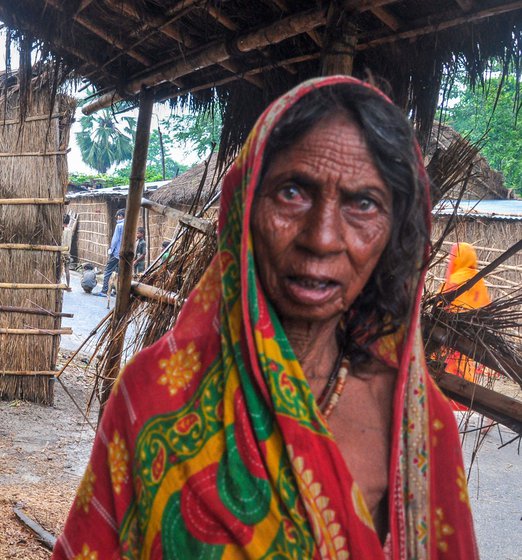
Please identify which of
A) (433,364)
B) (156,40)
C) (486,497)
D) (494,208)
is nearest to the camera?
(433,364)

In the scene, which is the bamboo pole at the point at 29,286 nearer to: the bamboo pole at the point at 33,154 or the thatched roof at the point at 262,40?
the bamboo pole at the point at 33,154

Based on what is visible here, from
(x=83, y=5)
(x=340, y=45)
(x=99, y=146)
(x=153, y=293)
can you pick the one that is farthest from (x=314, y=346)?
(x=99, y=146)

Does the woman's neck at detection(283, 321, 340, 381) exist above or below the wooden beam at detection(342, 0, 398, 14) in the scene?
below

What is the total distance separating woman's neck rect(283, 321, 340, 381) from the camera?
4.33 ft

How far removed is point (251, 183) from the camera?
117 cm

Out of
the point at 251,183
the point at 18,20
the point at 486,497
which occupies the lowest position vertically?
Answer: the point at 486,497

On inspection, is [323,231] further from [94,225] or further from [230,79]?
[94,225]

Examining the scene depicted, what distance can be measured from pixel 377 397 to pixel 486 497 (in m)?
4.53

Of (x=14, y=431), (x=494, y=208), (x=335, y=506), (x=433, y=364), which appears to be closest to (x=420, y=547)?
(x=335, y=506)

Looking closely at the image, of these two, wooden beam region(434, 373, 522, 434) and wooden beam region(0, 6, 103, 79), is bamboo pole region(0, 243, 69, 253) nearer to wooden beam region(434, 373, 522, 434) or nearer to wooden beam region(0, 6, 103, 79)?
wooden beam region(0, 6, 103, 79)

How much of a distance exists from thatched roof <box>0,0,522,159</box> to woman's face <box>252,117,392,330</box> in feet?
4.20

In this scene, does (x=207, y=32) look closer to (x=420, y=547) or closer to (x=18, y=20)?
(x=18, y=20)

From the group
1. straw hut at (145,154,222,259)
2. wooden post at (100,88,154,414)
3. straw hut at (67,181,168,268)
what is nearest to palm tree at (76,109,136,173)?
straw hut at (67,181,168,268)

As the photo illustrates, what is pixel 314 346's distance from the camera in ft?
4.44
